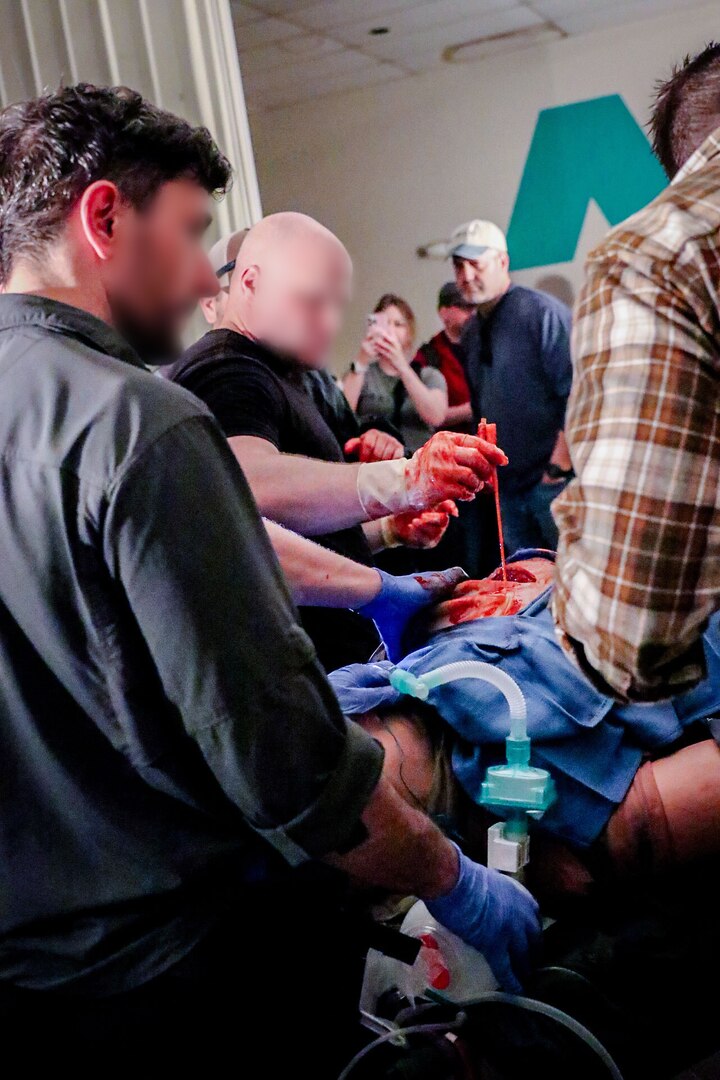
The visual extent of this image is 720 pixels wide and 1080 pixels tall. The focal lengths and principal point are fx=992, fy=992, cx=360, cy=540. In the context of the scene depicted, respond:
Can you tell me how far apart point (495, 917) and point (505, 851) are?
0.11m

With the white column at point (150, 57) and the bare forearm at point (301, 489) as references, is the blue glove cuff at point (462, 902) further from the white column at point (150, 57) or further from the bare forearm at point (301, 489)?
the white column at point (150, 57)

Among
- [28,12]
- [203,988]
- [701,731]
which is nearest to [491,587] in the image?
[701,731]

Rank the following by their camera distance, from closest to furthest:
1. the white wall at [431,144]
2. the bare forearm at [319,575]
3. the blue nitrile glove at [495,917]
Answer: the blue nitrile glove at [495,917], the bare forearm at [319,575], the white wall at [431,144]

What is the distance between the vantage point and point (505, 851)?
4.15 feet

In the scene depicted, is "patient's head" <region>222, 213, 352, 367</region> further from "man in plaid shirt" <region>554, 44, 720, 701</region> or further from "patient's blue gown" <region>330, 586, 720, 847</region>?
"man in plaid shirt" <region>554, 44, 720, 701</region>

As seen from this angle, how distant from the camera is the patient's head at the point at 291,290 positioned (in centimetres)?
191

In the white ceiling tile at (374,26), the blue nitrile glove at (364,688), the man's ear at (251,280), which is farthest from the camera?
the white ceiling tile at (374,26)

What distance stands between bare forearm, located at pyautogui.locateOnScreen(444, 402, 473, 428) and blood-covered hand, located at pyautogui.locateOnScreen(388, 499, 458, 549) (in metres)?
2.25

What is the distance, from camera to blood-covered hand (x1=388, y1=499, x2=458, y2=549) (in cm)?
198

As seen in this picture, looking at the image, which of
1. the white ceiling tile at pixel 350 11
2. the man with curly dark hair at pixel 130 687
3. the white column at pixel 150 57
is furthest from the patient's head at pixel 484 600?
the white ceiling tile at pixel 350 11

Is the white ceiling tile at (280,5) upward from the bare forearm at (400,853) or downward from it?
upward

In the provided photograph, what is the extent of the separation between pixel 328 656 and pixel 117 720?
88cm

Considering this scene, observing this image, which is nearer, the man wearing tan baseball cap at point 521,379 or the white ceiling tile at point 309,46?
the man wearing tan baseball cap at point 521,379

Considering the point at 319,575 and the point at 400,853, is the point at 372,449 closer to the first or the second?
the point at 319,575
